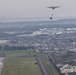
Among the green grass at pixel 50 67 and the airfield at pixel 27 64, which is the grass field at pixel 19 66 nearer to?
the airfield at pixel 27 64

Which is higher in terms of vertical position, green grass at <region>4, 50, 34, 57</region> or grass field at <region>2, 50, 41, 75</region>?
grass field at <region>2, 50, 41, 75</region>

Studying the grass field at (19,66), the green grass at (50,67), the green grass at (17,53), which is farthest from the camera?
the green grass at (17,53)

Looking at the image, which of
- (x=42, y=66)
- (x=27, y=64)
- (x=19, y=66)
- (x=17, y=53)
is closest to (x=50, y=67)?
(x=42, y=66)

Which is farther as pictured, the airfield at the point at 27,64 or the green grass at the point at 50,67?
the airfield at the point at 27,64

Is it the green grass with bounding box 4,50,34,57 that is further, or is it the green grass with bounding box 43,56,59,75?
the green grass with bounding box 4,50,34,57

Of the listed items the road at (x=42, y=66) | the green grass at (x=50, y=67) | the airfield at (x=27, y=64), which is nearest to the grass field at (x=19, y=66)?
the airfield at (x=27, y=64)

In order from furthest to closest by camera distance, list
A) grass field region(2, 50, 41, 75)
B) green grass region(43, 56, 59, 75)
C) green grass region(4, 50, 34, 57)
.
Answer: green grass region(4, 50, 34, 57)
grass field region(2, 50, 41, 75)
green grass region(43, 56, 59, 75)

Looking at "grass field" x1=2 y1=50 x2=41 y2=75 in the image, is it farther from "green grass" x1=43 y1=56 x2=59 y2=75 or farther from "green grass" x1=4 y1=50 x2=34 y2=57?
"green grass" x1=43 y1=56 x2=59 y2=75

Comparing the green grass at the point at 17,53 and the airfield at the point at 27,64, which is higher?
the airfield at the point at 27,64

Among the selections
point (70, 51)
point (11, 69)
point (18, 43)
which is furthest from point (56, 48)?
point (11, 69)

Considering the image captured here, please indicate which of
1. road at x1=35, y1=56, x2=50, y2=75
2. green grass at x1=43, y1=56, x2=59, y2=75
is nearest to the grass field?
road at x1=35, y1=56, x2=50, y2=75
